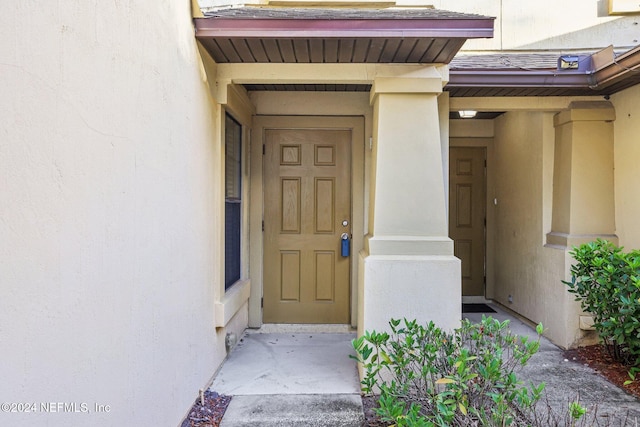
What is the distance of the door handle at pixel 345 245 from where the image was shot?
450 centimetres

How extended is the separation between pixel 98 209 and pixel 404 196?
227 cm

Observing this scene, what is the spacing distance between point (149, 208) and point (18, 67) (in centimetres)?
97

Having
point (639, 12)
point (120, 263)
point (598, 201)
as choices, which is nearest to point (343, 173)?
point (598, 201)

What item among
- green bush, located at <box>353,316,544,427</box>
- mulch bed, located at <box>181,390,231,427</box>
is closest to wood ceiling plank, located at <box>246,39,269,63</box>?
green bush, located at <box>353,316,544,427</box>

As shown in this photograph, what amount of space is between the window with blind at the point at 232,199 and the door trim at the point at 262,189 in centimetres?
25

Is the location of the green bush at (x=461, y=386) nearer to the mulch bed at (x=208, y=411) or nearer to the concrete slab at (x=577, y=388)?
the concrete slab at (x=577, y=388)

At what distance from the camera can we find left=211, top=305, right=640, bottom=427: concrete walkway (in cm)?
273

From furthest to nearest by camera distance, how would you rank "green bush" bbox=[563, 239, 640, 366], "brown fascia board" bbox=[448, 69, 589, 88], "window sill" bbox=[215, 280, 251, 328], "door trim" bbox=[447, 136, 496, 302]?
"door trim" bbox=[447, 136, 496, 302] → "brown fascia board" bbox=[448, 69, 589, 88] → "window sill" bbox=[215, 280, 251, 328] → "green bush" bbox=[563, 239, 640, 366]

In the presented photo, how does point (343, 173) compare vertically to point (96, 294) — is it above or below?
above

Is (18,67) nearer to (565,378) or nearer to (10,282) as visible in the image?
(10,282)

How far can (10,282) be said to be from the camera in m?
1.21

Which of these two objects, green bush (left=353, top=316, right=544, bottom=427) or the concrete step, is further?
the concrete step

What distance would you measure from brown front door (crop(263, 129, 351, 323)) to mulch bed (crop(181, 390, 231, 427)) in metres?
1.60

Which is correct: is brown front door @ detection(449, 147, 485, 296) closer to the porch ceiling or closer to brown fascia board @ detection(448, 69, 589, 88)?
brown fascia board @ detection(448, 69, 589, 88)
